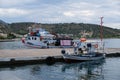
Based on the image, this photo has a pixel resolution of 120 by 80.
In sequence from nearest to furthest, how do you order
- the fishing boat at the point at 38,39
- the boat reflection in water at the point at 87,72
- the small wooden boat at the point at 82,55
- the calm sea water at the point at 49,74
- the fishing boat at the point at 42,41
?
1. the calm sea water at the point at 49,74
2. the boat reflection in water at the point at 87,72
3. the small wooden boat at the point at 82,55
4. the fishing boat at the point at 38,39
5. the fishing boat at the point at 42,41

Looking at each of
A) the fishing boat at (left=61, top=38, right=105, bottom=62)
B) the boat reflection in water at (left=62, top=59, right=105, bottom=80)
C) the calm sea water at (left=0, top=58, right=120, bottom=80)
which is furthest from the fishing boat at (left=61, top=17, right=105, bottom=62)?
the calm sea water at (left=0, top=58, right=120, bottom=80)

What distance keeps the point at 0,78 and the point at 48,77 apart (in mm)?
5549

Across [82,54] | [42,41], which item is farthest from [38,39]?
[82,54]

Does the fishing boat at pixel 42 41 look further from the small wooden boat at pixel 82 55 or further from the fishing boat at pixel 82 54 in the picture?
the small wooden boat at pixel 82 55

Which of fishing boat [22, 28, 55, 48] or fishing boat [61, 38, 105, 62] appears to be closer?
fishing boat [61, 38, 105, 62]

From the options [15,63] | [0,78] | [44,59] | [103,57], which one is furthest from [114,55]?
[0,78]

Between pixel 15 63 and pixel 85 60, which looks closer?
pixel 15 63

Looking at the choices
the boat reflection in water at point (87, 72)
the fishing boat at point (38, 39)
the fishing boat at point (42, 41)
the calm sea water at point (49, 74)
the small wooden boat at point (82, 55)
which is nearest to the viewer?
the calm sea water at point (49, 74)

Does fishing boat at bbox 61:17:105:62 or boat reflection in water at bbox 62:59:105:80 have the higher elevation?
fishing boat at bbox 61:17:105:62

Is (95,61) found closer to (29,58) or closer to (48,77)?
(29,58)

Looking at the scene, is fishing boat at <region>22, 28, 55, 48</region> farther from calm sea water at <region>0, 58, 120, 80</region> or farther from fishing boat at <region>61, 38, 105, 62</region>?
calm sea water at <region>0, 58, 120, 80</region>

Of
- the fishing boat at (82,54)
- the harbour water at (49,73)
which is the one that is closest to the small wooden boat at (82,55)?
the fishing boat at (82,54)

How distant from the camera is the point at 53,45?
78.6m

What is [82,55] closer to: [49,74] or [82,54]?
[82,54]
